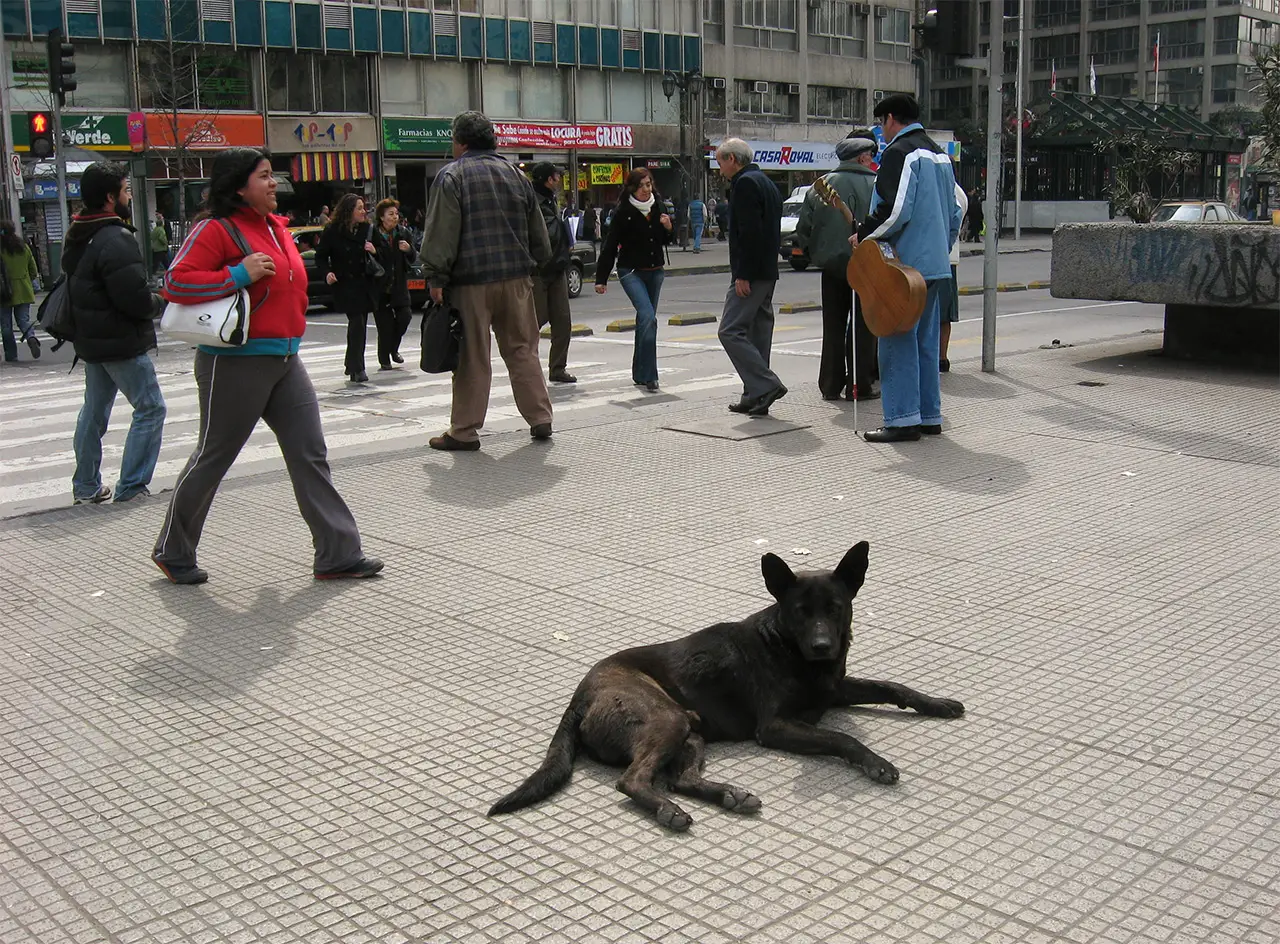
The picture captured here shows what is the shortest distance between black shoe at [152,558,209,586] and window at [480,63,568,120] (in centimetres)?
4600

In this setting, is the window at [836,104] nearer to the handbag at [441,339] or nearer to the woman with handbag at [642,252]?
the woman with handbag at [642,252]

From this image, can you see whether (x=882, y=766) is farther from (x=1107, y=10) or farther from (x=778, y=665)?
(x=1107, y=10)

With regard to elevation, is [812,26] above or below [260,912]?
above

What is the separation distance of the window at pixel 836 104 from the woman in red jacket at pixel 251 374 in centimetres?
6237

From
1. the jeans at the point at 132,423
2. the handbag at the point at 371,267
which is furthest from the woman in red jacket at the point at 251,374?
the handbag at the point at 371,267

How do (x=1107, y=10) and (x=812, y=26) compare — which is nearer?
(x=812, y=26)

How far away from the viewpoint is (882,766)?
4.10 meters

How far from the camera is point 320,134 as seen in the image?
149 feet

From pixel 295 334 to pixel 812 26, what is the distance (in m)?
63.5

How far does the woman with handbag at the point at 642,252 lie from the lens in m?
12.4

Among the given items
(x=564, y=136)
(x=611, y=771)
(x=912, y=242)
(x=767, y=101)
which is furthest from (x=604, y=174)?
(x=611, y=771)

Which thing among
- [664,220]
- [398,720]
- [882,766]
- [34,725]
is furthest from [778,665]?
[664,220]

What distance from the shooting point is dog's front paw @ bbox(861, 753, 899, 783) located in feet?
13.4

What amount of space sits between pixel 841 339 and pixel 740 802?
7.68 m
